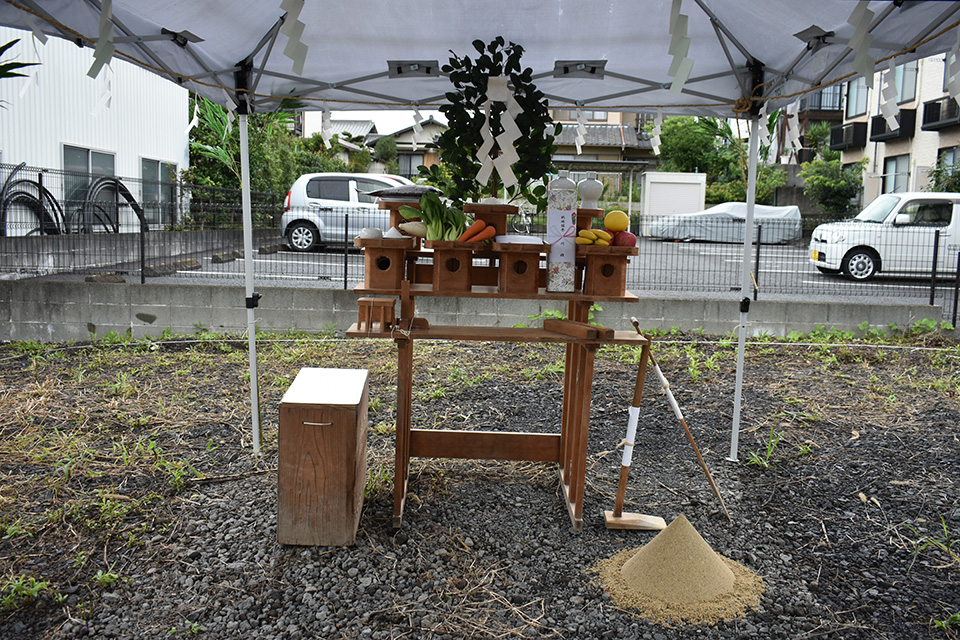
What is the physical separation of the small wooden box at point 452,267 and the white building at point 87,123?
6.29 m

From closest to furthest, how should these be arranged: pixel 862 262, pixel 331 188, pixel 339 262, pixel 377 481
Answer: pixel 377 481, pixel 339 262, pixel 862 262, pixel 331 188

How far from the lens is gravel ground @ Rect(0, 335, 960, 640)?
244cm

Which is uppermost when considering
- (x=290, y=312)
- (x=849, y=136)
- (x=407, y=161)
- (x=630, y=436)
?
(x=407, y=161)

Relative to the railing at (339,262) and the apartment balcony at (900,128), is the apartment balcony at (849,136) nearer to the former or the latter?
the apartment balcony at (900,128)

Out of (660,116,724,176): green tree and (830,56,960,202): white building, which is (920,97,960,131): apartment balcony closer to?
(830,56,960,202): white building

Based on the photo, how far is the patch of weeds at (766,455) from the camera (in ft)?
13.1

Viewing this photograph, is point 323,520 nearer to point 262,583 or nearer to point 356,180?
point 262,583

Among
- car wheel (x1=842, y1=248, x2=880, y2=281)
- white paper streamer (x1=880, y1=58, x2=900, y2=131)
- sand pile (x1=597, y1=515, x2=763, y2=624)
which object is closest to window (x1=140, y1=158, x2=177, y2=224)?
sand pile (x1=597, y1=515, x2=763, y2=624)

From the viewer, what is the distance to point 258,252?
11461 mm

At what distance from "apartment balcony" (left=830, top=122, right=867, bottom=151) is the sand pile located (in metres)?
27.4

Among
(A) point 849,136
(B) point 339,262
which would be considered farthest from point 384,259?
(A) point 849,136

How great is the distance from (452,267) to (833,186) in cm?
2384

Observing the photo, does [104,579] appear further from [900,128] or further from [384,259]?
[900,128]

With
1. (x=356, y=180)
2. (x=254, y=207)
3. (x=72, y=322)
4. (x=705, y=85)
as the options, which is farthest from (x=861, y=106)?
(x=72, y=322)
